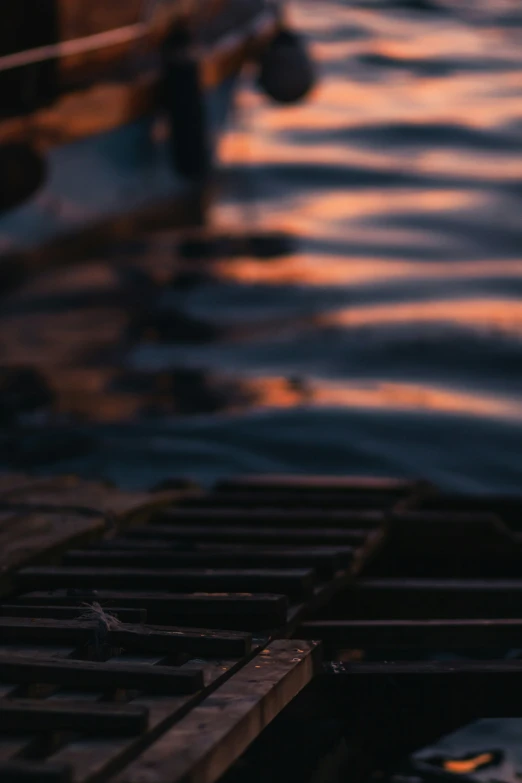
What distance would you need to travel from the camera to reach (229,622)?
377cm

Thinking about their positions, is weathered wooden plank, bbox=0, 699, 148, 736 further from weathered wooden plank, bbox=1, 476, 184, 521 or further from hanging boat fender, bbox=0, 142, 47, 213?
hanging boat fender, bbox=0, 142, 47, 213

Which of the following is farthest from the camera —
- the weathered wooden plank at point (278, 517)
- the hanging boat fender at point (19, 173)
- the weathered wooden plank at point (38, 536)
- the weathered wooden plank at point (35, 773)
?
the hanging boat fender at point (19, 173)

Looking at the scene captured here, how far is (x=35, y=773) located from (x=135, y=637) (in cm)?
84

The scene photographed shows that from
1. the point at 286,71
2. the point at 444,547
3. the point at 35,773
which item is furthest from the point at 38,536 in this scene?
the point at 286,71

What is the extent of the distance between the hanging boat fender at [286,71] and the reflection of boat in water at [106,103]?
4 cm

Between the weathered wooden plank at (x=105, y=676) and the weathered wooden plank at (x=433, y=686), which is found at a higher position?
the weathered wooden plank at (x=105, y=676)

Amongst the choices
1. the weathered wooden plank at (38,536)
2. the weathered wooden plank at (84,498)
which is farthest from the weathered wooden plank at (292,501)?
the weathered wooden plank at (38,536)

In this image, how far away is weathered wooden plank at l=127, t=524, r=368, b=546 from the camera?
15.8ft

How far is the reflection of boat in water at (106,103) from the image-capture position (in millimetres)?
11180

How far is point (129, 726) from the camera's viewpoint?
2.87 metres

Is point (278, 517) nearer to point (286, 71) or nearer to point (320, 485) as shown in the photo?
point (320, 485)

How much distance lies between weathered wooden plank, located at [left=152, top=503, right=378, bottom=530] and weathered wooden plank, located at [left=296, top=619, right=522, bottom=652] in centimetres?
114

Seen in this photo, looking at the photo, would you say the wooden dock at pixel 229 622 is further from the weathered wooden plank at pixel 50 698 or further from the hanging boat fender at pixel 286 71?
the hanging boat fender at pixel 286 71

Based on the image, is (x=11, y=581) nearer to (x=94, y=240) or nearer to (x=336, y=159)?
(x=94, y=240)
